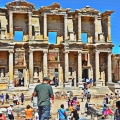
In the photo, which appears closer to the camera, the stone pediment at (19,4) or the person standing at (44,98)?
the person standing at (44,98)

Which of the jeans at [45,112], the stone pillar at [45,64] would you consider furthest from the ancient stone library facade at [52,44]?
the jeans at [45,112]

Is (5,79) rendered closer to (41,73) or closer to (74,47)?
(41,73)

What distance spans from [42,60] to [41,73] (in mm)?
1628

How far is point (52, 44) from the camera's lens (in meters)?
37.8

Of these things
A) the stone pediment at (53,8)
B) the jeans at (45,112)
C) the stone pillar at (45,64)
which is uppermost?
the stone pediment at (53,8)

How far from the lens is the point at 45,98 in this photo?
26.9 feet

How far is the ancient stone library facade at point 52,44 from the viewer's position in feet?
117

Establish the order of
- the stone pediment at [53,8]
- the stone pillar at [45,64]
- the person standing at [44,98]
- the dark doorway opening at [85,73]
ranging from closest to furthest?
1. the person standing at [44,98]
2. the stone pillar at [45,64]
3. the stone pediment at [53,8]
4. the dark doorway opening at [85,73]

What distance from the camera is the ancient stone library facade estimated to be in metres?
35.8

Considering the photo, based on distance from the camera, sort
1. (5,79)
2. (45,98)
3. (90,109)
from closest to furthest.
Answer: (45,98), (90,109), (5,79)

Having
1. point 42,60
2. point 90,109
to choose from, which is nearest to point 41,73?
point 42,60

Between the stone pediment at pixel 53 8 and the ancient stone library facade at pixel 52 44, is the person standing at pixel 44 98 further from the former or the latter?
the stone pediment at pixel 53 8

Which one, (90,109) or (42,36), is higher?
(42,36)

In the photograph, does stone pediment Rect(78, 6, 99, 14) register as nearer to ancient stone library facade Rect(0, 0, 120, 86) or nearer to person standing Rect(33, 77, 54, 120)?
ancient stone library facade Rect(0, 0, 120, 86)
